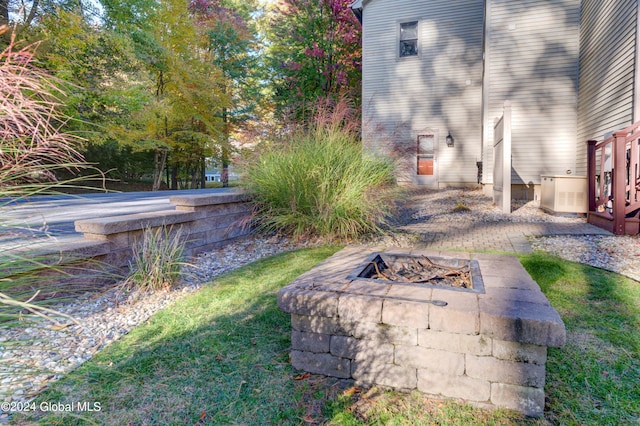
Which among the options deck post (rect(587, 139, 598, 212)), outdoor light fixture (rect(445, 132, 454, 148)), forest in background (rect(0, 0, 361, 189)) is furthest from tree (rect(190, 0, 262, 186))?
deck post (rect(587, 139, 598, 212))

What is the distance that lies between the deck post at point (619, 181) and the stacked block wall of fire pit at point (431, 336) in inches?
138

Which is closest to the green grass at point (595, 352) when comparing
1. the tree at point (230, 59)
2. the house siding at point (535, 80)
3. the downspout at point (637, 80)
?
the downspout at point (637, 80)

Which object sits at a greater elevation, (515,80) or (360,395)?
(515,80)

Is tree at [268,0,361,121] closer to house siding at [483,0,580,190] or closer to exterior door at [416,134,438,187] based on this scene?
exterior door at [416,134,438,187]

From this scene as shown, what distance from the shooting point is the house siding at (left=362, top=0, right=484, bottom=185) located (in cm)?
1047

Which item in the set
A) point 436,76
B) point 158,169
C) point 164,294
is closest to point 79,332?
point 164,294

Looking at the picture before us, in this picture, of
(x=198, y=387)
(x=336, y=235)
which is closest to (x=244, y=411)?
(x=198, y=387)

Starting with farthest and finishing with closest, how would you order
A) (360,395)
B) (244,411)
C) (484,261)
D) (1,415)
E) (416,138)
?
(416,138) → (484,261) → (360,395) → (244,411) → (1,415)

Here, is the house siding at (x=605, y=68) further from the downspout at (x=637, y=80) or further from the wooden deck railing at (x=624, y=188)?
the wooden deck railing at (x=624, y=188)

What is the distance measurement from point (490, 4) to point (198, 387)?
10.0 m

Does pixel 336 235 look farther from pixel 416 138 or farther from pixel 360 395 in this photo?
pixel 416 138

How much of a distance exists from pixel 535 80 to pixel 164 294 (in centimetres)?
921

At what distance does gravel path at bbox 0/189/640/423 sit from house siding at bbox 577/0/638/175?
6.31ft

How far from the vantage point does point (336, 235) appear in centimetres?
444
